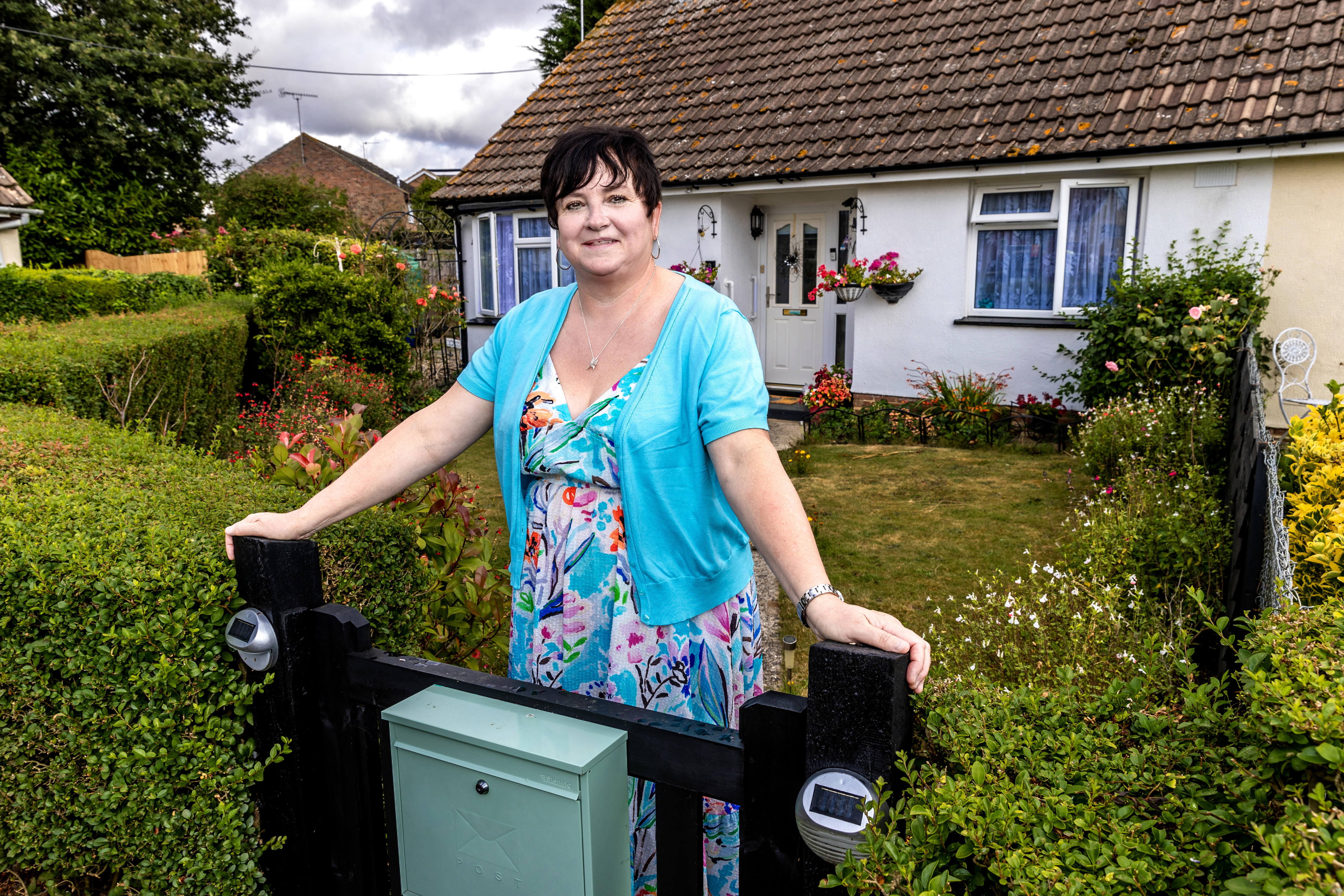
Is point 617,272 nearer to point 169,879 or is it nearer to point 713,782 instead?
point 713,782

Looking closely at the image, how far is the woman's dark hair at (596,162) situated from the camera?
199 cm

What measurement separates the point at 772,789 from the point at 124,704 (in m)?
1.42

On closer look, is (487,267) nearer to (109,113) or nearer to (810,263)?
(810,263)

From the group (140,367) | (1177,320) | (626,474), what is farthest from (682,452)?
(1177,320)

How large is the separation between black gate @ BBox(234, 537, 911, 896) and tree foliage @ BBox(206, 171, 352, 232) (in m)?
26.1

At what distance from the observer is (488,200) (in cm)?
1219

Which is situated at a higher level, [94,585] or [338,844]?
[94,585]

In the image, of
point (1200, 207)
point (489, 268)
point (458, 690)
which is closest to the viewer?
point (458, 690)

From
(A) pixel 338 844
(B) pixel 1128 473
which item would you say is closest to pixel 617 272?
(A) pixel 338 844

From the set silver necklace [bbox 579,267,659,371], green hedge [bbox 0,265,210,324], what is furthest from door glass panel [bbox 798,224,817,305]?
silver necklace [bbox 579,267,659,371]

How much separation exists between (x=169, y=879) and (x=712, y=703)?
1303mm

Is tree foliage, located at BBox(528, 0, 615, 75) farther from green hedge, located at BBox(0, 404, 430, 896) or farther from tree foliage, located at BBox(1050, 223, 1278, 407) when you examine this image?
green hedge, located at BBox(0, 404, 430, 896)

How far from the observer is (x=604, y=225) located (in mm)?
1994

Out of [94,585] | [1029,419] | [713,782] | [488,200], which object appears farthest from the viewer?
[488,200]
